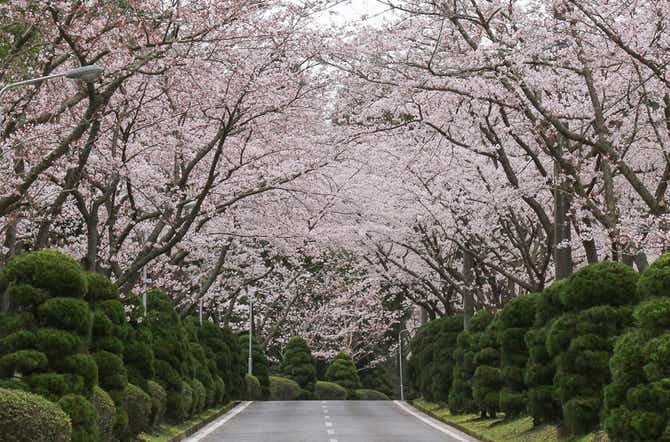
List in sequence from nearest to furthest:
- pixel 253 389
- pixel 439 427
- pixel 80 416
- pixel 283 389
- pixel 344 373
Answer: pixel 80 416 → pixel 439 427 → pixel 253 389 → pixel 283 389 → pixel 344 373

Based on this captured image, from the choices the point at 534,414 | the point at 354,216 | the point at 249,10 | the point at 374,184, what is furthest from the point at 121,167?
the point at 354,216

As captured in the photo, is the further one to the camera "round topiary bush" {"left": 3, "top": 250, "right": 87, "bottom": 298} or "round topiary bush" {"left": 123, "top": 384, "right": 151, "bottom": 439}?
"round topiary bush" {"left": 123, "top": 384, "right": 151, "bottom": 439}

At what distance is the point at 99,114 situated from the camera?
43.5 feet

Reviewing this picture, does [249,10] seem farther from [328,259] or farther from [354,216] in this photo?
[328,259]

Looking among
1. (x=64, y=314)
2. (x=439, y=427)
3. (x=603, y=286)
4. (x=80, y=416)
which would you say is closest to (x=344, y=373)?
(x=439, y=427)

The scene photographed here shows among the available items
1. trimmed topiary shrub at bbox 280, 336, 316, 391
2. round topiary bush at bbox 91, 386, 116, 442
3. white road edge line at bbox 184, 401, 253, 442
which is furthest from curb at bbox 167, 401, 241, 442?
trimmed topiary shrub at bbox 280, 336, 316, 391

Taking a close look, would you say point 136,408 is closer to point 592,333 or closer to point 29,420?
point 29,420

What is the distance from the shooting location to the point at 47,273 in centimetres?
1391

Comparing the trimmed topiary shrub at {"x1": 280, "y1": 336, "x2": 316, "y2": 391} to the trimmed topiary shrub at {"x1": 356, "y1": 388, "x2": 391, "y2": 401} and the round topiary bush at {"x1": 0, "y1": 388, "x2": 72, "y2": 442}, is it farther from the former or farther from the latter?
the round topiary bush at {"x1": 0, "y1": 388, "x2": 72, "y2": 442}

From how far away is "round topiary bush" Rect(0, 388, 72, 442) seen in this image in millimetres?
10664

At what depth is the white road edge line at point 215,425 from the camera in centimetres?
2179

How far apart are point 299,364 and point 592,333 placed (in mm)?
37235

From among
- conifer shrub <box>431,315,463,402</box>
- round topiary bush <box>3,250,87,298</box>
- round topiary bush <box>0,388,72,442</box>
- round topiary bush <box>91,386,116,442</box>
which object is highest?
conifer shrub <box>431,315,463,402</box>

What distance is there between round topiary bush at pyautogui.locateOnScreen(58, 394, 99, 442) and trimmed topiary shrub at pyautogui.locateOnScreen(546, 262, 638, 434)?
6.93 meters
